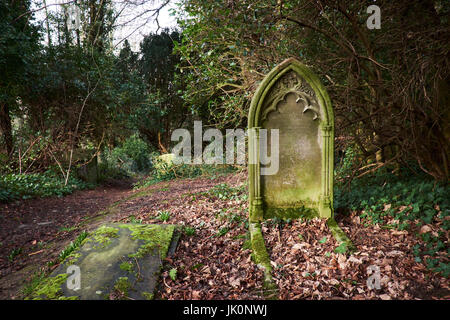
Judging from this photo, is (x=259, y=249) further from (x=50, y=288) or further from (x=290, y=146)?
(x=50, y=288)

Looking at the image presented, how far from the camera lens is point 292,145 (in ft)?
14.7

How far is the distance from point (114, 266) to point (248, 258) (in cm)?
171

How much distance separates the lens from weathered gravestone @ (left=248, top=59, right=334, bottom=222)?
434 cm

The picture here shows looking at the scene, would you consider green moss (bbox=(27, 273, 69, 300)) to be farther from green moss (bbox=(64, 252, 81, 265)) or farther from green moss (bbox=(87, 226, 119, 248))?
green moss (bbox=(87, 226, 119, 248))

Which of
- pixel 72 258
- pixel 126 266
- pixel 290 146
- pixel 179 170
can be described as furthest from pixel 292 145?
pixel 179 170

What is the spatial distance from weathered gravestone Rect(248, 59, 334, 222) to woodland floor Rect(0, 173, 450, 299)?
36 cm

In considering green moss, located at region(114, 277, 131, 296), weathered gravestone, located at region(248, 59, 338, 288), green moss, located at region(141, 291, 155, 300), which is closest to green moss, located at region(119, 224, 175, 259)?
green moss, located at region(114, 277, 131, 296)

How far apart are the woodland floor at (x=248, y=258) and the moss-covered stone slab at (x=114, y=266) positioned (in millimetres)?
215

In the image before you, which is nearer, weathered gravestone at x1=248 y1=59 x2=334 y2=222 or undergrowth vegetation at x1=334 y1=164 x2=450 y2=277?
undergrowth vegetation at x1=334 y1=164 x2=450 y2=277

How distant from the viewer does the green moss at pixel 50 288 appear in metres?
2.78

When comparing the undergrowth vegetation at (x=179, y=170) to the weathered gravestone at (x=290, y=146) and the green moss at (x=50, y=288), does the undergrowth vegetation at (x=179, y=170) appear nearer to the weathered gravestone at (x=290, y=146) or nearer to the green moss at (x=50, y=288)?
the weathered gravestone at (x=290, y=146)

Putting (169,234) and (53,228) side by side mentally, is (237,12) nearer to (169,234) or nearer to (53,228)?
(169,234)

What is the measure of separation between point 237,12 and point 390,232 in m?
4.02

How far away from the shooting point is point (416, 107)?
4059 millimetres
